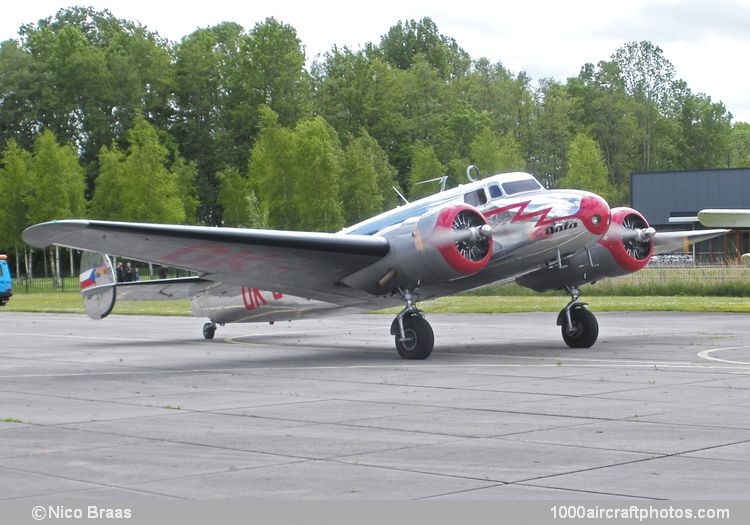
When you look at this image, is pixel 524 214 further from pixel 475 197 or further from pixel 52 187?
pixel 52 187

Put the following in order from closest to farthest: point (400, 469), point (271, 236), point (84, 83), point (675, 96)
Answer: point (400, 469) → point (271, 236) → point (84, 83) → point (675, 96)

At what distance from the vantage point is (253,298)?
24.7 meters

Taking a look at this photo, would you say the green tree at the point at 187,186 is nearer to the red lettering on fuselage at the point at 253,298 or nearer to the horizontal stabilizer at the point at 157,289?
the horizontal stabilizer at the point at 157,289

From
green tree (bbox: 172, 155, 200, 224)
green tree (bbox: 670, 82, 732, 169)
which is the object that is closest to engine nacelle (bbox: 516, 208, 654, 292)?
green tree (bbox: 172, 155, 200, 224)

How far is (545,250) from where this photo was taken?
65.4ft

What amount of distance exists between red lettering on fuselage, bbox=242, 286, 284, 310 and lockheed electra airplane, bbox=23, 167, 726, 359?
5.15 feet

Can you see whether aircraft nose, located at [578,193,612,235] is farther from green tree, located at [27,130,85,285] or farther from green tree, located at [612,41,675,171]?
green tree, located at [612,41,675,171]

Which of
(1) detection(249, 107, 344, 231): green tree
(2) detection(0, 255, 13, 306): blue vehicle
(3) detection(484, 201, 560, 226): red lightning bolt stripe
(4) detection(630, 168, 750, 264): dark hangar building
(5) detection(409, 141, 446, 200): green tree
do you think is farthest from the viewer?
(5) detection(409, 141, 446, 200): green tree

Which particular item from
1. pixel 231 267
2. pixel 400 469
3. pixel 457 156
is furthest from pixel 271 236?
pixel 457 156

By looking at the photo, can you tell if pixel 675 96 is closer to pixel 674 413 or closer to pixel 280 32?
pixel 280 32

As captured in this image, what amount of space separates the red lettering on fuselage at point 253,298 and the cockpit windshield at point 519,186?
20.9 feet

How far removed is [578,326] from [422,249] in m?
4.27

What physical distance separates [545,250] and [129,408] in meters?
9.16

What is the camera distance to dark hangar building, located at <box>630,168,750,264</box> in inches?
2980
